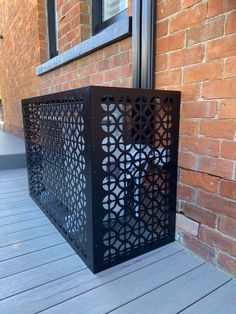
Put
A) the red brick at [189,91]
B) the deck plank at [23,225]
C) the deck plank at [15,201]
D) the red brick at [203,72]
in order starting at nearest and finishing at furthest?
1. the red brick at [203,72]
2. the red brick at [189,91]
3. the deck plank at [23,225]
4. the deck plank at [15,201]

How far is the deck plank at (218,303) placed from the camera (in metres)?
0.92

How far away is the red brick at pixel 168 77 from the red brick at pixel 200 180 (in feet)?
1.52

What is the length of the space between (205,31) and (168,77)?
28 centimetres

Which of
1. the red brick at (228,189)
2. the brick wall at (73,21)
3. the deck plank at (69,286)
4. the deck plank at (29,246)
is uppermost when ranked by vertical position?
the brick wall at (73,21)

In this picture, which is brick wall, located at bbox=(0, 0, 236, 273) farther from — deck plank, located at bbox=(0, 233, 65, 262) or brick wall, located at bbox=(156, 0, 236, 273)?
deck plank, located at bbox=(0, 233, 65, 262)

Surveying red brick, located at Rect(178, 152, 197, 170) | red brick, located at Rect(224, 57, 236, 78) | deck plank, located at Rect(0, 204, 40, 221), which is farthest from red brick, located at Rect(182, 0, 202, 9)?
deck plank, located at Rect(0, 204, 40, 221)

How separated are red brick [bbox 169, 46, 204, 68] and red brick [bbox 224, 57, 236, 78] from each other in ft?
0.46

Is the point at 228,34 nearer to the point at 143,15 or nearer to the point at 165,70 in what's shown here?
the point at 165,70

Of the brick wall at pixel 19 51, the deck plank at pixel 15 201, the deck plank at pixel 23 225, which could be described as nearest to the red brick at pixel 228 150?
the deck plank at pixel 23 225

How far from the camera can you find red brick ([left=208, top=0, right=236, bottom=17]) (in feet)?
3.16

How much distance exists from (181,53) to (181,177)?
62 cm

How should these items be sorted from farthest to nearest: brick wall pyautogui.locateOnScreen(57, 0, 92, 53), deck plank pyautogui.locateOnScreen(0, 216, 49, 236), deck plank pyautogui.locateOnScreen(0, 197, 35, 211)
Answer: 1. brick wall pyautogui.locateOnScreen(57, 0, 92, 53)
2. deck plank pyautogui.locateOnScreen(0, 197, 35, 211)
3. deck plank pyautogui.locateOnScreen(0, 216, 49, 236)

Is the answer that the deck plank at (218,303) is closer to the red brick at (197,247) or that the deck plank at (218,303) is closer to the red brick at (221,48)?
the red brick at (197,247)

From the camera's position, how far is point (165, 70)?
129cm
